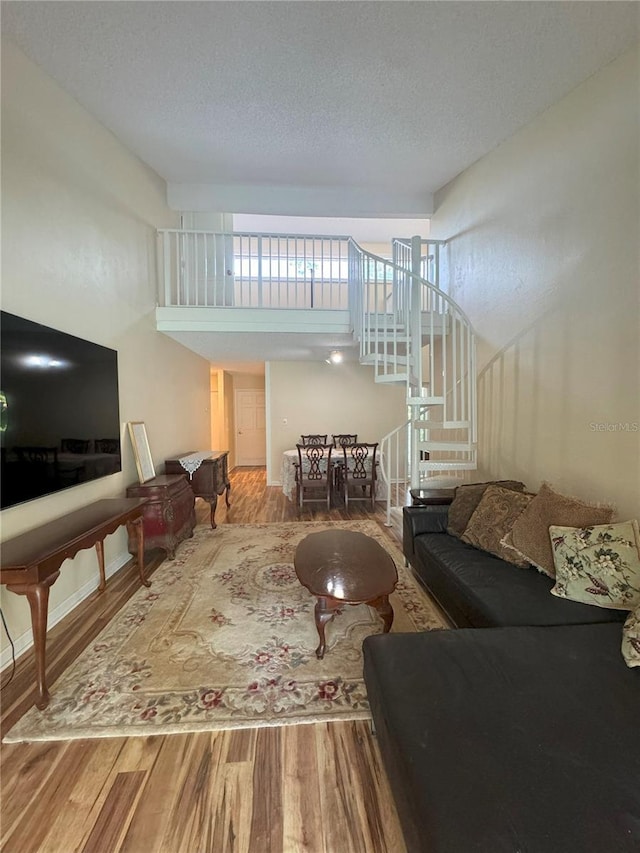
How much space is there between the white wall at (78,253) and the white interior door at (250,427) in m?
4.60

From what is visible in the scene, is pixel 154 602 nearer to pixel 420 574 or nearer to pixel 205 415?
pixel 420 574

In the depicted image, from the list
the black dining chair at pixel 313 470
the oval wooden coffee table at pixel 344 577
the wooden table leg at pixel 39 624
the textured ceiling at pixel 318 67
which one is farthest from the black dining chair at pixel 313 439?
the wooden table leg at pixel 39 624

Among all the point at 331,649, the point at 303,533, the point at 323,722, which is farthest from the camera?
the point at 303,533

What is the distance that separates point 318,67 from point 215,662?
395 cm

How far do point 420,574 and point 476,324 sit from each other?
2617 mm

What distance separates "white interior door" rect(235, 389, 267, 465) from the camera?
8.92m

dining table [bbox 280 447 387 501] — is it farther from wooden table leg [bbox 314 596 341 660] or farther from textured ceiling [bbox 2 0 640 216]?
textured ceiling [bbox 2 0 640 216]

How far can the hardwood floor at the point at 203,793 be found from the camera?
45.8 inches

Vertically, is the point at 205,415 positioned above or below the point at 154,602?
above

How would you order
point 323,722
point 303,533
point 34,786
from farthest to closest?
point 303,533, point 323,722, point 34,786

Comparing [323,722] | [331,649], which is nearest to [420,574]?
[331,649]

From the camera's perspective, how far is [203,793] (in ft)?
4.27

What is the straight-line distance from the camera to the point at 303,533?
402 cm

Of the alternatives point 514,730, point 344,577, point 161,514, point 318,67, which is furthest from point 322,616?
point 318,67
